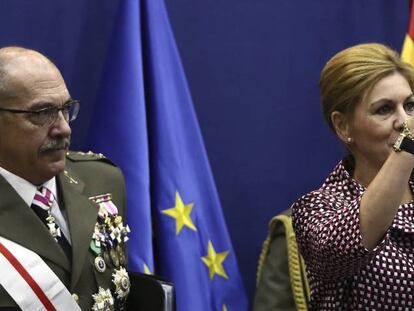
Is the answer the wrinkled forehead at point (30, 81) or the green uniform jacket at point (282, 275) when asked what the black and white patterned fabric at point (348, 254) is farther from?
the wrinkled forehead at point (30, 81)

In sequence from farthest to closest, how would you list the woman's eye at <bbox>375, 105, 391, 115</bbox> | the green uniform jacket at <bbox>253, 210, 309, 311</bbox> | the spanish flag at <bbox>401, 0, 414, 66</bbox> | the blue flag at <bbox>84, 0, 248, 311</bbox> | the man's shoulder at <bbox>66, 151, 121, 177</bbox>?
the spanish flag at <bbox>401, 0, 414, 66</bbox>
the blue flag at <bbox>84, 0, 248, 311</bbox>
the green uniform jacket at <bbox>253, 210, 309, 311</bbox>
the man's shoulder at <bbox>66, 151, 121, 177</bbox>
the woman's eye at <bbox>375, 105, 391, 115</bbox>

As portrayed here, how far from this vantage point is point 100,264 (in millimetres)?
2340

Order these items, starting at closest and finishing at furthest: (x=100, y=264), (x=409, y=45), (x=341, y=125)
Answer: (x=100, y=264) → (x=341, y=125) → (x=409, y=45)

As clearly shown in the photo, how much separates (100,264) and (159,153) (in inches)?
31.7

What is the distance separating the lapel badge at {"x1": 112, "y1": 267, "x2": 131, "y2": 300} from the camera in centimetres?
234

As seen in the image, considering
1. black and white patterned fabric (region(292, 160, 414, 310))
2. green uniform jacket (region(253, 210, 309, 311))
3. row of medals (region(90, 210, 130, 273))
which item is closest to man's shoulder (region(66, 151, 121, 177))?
row of medals (region(90, 210, 130, 273))

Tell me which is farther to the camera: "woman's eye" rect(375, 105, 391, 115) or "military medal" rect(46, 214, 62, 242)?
"woman's eye" rect(375, 105, 391, 115)

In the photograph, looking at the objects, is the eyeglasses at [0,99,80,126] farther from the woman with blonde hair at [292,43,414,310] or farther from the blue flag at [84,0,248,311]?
the blue flag at [84,0,248,311]

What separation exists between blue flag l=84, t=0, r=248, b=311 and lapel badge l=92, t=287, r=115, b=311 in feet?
2.24

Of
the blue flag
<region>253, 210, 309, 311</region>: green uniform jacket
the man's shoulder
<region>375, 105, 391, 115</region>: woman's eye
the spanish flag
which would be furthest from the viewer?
the spanish flag

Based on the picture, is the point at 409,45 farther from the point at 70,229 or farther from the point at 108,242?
the point at 70,229

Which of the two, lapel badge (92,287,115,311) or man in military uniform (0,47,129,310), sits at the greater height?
man in military uniform (0,47,129,310)

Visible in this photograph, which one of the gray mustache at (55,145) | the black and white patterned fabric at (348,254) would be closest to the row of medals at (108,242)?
the gray mustache at (55,145)

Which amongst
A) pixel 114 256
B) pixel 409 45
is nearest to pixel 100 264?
pixel 114 256
